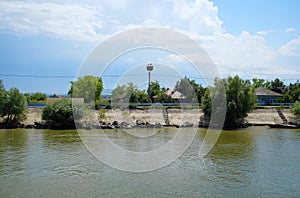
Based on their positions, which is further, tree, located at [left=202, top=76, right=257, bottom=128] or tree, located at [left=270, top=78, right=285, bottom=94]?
tree, located at [left=270, top=78, right=285, bottom=94]

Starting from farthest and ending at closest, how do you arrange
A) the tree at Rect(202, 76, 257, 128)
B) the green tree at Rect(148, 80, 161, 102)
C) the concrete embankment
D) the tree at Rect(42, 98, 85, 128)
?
the concrete embankment → the tree at Rect(202, 76, 257, 128) → the tree at Rect(42, 98, 85, 128) → the green tree at Rect(148, 80, 161, 102)

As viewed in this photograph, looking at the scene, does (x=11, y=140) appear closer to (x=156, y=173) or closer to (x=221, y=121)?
(x=156, y=173)

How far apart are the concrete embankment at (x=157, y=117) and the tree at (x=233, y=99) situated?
1991 millimetres

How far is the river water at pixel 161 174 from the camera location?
11.9 meters

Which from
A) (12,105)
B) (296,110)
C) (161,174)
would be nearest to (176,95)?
(296,110)

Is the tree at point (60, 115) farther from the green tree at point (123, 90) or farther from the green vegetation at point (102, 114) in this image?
the green tree at point (123, 90)

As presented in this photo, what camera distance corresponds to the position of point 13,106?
3459 cm

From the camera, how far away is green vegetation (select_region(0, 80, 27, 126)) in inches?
1352

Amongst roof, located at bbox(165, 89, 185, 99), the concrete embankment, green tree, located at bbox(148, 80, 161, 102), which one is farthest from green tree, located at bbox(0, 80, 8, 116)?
roof, located at bbox(165, 89, 185, 99)

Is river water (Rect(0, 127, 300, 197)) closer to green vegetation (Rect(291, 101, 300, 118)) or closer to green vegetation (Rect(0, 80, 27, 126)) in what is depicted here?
green vegetation (Rect(0, 80, 27, 126))

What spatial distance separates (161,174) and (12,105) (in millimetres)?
26193

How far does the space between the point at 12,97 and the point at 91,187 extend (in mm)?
26428

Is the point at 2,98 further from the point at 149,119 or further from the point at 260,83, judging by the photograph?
the point at 260,83

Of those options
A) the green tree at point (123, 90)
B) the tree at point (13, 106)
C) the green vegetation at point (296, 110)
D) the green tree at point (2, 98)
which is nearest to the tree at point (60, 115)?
the tree at point (13, 106)
